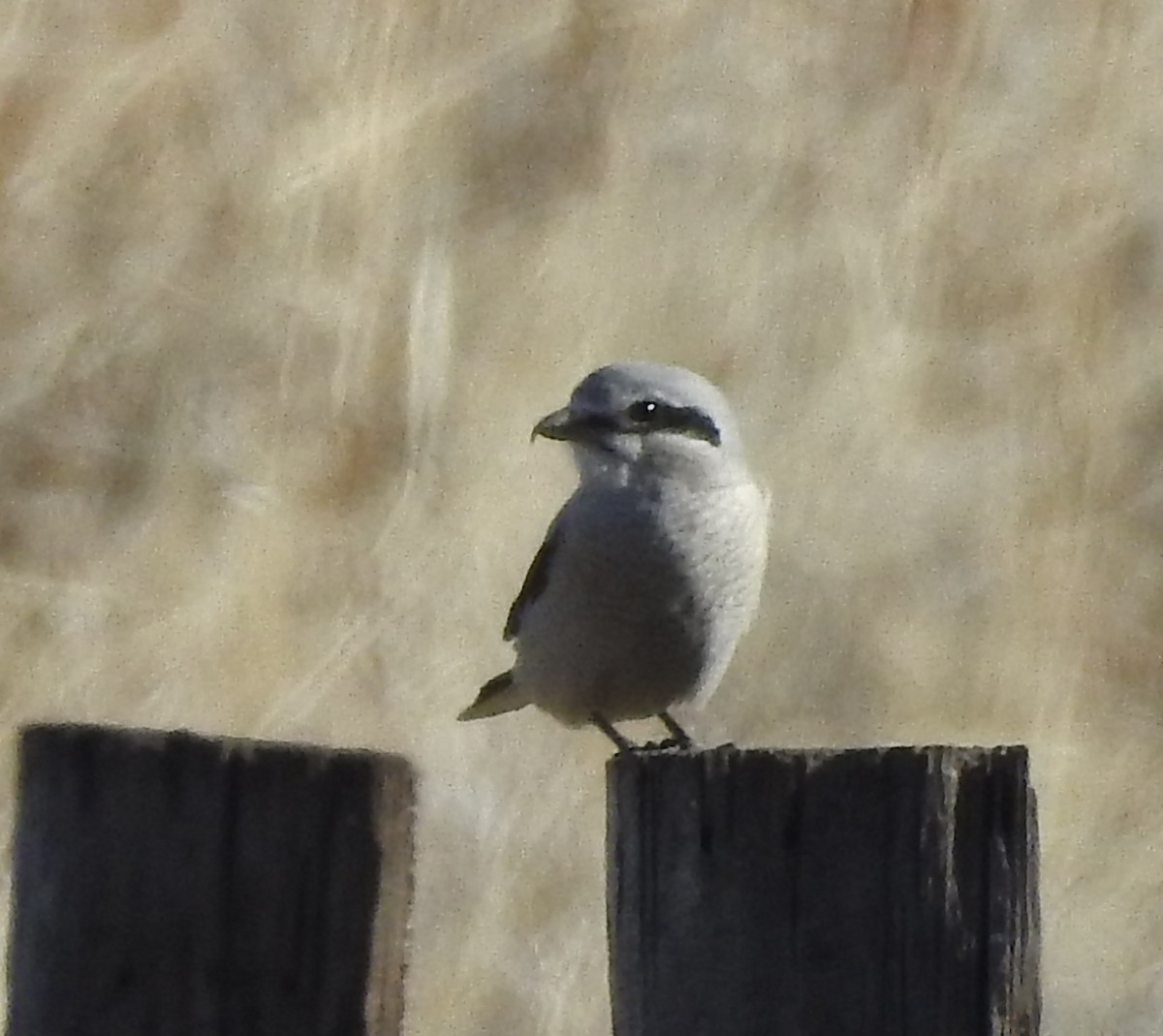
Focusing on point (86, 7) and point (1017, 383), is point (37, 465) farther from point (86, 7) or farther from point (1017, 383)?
point (1017, 383)

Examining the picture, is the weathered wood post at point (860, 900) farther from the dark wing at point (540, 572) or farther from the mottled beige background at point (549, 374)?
the mottled beige background at point (549, 374)

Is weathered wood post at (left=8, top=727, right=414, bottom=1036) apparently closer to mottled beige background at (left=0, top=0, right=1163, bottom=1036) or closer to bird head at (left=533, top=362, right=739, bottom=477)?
bird head at (left=533, top=362, right=739, bottom=477)

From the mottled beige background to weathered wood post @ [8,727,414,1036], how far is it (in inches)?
125

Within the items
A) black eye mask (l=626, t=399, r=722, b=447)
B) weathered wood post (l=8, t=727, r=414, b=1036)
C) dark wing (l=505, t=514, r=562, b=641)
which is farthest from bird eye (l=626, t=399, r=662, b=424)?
weathered wood post (l=8, t=727, r=414, b=1036)

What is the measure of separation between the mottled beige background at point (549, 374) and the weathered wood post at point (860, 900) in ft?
11.2

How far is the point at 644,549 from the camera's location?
372cm

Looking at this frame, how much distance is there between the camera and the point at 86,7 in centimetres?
547

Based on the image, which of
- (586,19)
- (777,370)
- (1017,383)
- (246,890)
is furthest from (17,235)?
(246,890)

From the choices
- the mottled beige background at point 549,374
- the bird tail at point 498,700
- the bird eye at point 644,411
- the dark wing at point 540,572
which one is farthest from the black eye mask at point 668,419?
the mottled beige background at point 549,374

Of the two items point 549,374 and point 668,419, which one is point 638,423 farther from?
point 549,374

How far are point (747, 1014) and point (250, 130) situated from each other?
4.00 metres

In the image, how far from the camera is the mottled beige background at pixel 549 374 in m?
5.42

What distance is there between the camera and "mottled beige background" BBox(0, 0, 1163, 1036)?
17.8ft

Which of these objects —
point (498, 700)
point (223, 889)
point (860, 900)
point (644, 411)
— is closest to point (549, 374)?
point (498, 700)
